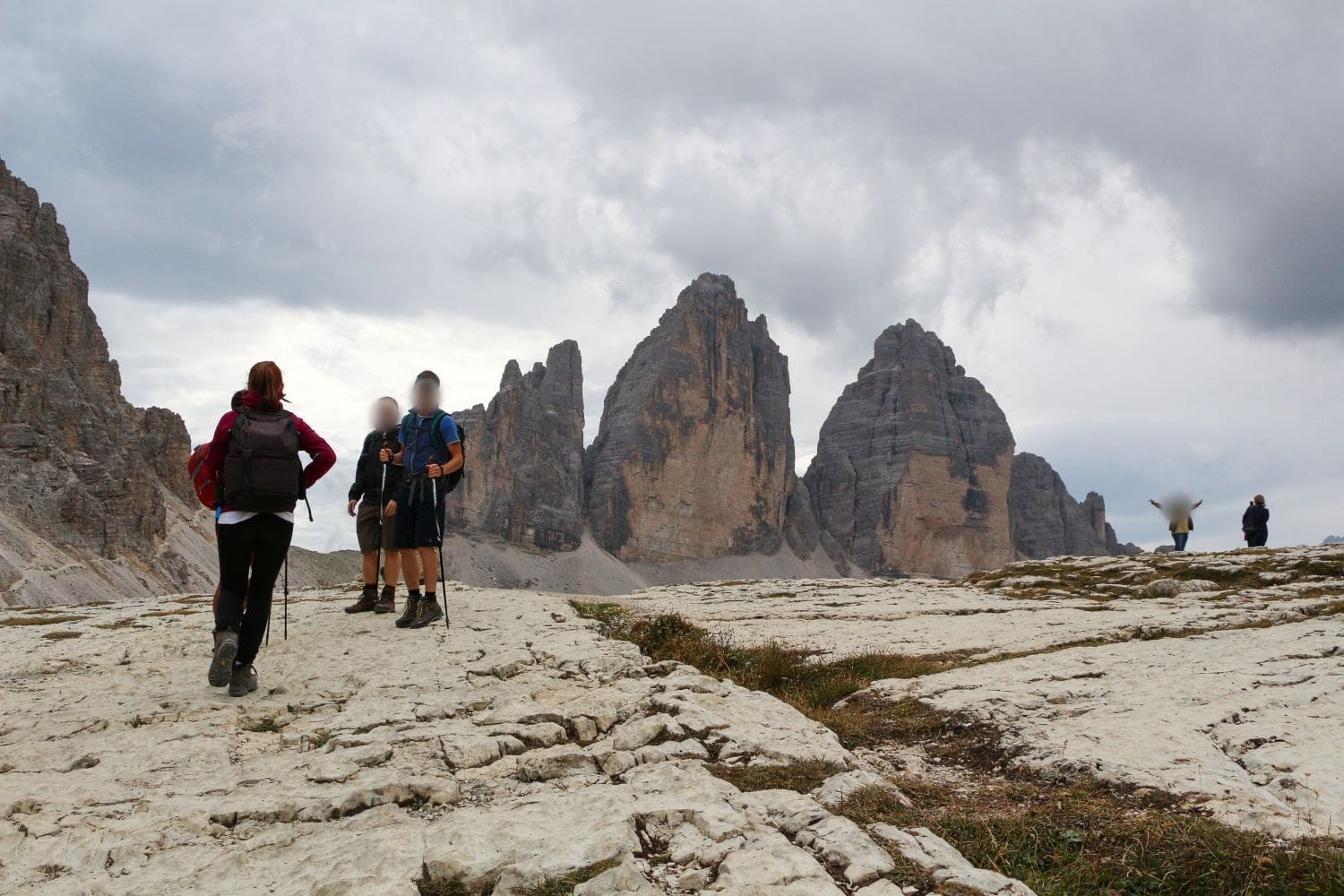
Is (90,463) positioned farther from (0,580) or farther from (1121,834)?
(1121,834)

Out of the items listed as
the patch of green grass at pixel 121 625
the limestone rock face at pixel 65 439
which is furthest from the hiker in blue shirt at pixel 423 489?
the limestone rock face at pixel 65 439

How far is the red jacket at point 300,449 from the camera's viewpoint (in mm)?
8391

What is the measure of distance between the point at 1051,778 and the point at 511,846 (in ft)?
11.6

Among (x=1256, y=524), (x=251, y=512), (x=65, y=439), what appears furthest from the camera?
(x=65, y=439)

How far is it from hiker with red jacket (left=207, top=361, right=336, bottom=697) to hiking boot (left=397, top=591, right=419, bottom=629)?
3.40 m

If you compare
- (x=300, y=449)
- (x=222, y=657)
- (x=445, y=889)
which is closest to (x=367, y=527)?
(x=300, y=449)

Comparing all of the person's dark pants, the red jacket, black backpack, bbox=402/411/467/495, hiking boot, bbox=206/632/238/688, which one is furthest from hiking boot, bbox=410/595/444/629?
hiking boot, bbox=206/632/238/688

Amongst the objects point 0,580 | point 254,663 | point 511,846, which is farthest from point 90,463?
point 511,846

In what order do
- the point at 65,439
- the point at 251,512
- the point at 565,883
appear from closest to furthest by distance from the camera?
the point at 565,883
the point at 251,512
the point at 65,439

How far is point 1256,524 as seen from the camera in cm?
3178

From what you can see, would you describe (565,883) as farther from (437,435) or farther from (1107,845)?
(437,435)

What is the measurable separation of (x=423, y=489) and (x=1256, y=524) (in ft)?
106

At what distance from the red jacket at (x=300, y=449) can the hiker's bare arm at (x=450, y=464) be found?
94.1 inches

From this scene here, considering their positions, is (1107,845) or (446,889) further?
(1107,845)
